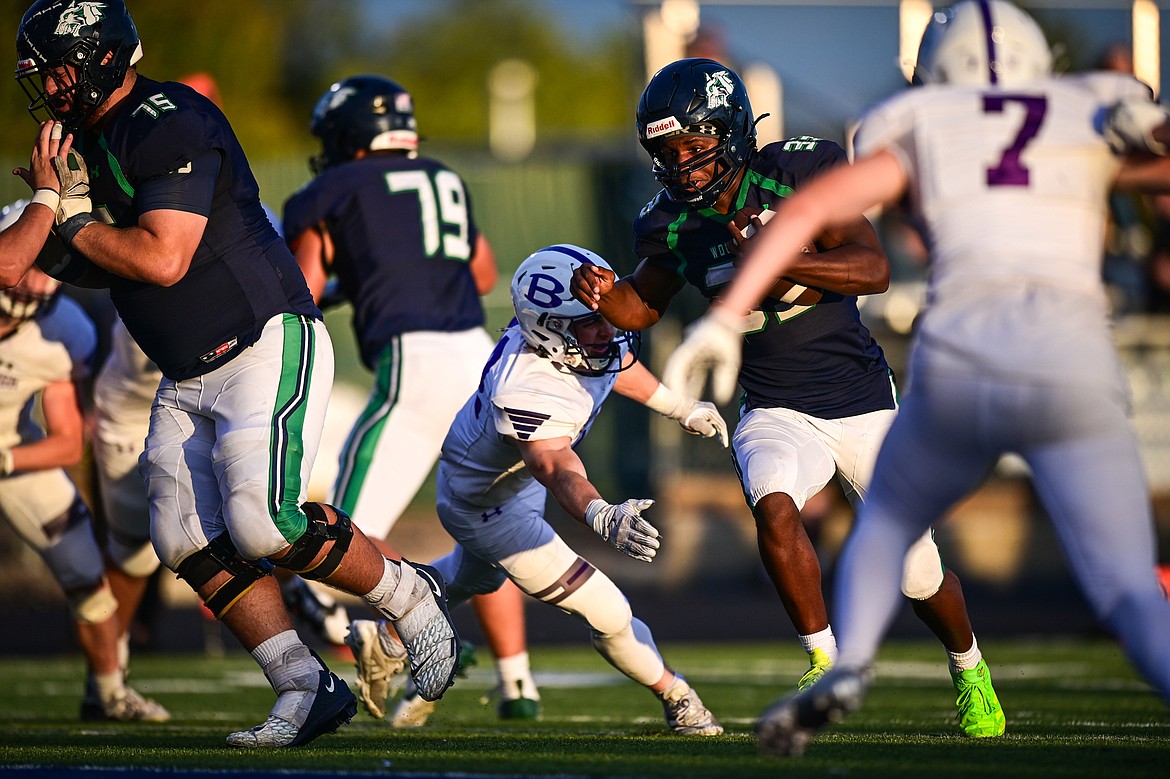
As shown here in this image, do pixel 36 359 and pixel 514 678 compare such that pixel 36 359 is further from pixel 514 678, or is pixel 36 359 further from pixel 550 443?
pixel 550 443

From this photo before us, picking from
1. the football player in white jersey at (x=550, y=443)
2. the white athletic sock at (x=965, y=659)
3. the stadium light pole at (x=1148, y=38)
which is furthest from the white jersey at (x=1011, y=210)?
the stadium light pole at (x=1148, y=38)

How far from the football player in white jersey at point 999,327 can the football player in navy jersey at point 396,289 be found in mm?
2730

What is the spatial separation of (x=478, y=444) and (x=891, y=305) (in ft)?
26.9

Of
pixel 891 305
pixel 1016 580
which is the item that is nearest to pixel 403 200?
pixel 891 305

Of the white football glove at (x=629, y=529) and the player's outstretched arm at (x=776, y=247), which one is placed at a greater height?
the player's outstretched arm at (x=776, y=247)

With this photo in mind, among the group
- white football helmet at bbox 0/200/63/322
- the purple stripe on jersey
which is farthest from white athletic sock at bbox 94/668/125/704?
the purple stripe on jersey

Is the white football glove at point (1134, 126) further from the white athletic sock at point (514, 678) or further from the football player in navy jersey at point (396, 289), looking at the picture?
the white athletic sock at point (514, 678)

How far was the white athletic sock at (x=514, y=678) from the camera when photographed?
Result: 5.97 metres

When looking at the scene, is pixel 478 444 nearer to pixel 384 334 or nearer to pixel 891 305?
pixel 384 334

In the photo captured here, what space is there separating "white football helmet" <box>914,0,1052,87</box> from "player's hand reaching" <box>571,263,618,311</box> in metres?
1.37

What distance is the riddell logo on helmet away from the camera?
15.3 feet

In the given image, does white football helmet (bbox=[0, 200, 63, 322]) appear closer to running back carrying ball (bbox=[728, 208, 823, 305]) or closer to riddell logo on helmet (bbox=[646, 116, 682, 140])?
riddell logo on helmet (bbox=[646, 116, 682, 140])

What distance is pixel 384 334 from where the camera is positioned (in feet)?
20.1

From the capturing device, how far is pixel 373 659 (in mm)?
5250
